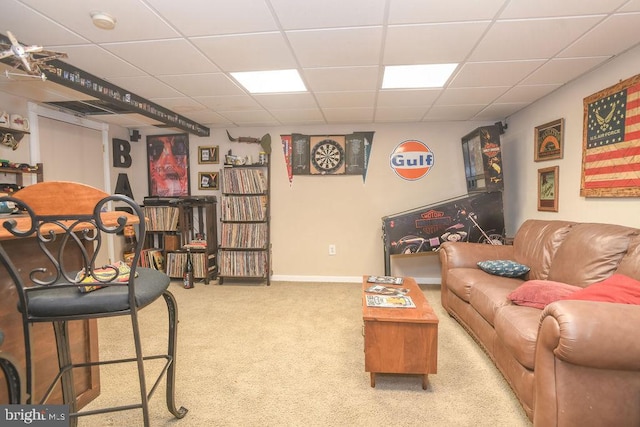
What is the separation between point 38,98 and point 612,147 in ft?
15.7

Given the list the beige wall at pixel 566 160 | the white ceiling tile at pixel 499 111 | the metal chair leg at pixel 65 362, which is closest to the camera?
the metal chair leg at pixel 65 362

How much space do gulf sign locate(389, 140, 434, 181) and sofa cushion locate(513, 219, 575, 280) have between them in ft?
4.74

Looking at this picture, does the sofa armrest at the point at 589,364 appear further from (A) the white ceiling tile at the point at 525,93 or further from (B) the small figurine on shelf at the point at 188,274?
(B) the small figurine on shelf at the point at 188,274

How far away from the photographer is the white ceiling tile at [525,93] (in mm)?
2713

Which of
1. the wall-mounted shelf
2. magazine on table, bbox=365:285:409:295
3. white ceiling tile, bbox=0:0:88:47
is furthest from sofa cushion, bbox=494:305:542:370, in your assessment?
the wall-mounted shelf

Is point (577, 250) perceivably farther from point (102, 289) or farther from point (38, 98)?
point (38, 98)

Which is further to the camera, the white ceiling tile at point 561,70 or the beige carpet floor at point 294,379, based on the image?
the white ceiling tile at point 561,70

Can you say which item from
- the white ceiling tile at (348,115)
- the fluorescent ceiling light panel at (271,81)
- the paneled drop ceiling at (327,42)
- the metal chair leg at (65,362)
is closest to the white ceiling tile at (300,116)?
the white ceiling tile at (348,115)

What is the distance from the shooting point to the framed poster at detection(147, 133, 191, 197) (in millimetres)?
4262

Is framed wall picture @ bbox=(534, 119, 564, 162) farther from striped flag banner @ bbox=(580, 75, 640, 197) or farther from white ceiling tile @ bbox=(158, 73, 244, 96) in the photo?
white ceiling tile @ bbox=(158, 73, 244, 96)

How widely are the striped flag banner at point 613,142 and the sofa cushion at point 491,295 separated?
2.97ft

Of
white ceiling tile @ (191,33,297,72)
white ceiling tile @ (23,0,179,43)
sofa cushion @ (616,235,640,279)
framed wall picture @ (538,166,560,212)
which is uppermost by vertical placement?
white ceiling tile @ (23,0,179,43)

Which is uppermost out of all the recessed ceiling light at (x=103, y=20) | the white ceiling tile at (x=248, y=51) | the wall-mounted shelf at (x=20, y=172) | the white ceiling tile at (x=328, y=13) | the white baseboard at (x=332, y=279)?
the white ceiling tile at (x=248, y=51)

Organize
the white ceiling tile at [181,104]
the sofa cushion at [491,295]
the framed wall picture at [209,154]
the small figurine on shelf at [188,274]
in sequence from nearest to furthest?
the sofa cushion at [491,295] < the white ceiling tile at [181,104] < the small figurine on shelf at [188,274] < the framed wall picture at [209,154]
